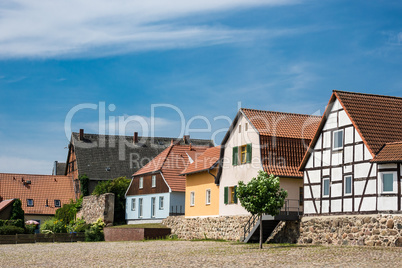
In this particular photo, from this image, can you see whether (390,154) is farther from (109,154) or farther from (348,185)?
(109,154)

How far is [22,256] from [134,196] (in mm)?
30305

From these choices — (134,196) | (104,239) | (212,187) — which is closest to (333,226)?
→ (212,187)

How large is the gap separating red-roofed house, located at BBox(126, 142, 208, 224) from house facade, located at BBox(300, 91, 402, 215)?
20.6 metres

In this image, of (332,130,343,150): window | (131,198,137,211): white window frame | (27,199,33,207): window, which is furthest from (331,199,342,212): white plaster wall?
(27,199,33,207): window

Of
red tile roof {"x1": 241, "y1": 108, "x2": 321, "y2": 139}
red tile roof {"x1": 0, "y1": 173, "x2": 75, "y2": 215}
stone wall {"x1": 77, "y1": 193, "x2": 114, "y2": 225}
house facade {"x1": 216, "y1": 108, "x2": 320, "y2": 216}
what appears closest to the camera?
house facade {"x1": 216, "y1": 108, "x2": 320, "y2": 216}

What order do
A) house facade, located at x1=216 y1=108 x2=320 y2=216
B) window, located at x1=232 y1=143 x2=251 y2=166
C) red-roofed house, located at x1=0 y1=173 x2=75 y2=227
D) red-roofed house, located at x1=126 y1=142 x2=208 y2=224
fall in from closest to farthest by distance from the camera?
1. house facade, located at x1=216 y1=108 x2=320 y2=216
2. window, located at x1=232 y1=143 x2=251 y2=166
3. red-roofed house, located at x1=126 y1=142 x2=208 y2=224
4. red-roofed house, located at x1=0 y1=173 x2=75 y2=227

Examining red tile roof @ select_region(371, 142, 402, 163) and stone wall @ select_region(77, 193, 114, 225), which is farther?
stone wall @ select_region(77, 193, 114, 225)

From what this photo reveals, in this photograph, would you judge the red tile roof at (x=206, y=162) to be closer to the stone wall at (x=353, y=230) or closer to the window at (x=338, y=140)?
the stone wall at (x=353, y=230)

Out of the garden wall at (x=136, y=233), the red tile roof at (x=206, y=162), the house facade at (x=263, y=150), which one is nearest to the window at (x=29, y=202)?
the garden wall at (x=136, y=233)

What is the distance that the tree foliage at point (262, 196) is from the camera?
111ft

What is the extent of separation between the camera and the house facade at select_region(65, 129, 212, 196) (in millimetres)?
76750

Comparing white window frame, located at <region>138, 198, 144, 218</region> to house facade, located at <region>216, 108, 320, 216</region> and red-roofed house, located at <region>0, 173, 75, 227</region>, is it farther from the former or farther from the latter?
house facade, located at <region>216, 108, 320, 216</region>

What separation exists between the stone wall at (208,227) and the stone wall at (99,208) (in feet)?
38.4

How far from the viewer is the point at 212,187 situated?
47562mm
